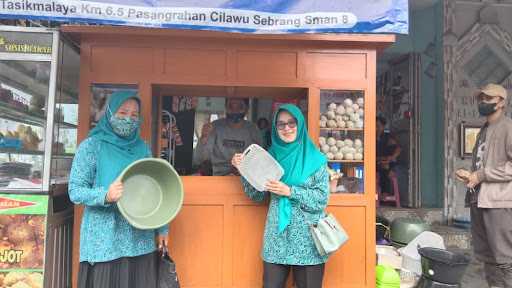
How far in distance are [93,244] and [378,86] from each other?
6.24 m

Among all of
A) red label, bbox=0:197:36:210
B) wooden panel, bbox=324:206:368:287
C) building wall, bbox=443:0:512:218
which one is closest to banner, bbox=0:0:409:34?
red label, bbox=0:197:36:210

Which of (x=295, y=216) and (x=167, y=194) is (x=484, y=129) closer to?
(x=295, y=216)

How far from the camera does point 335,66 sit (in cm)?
320

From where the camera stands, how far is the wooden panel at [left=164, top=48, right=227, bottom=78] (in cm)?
312

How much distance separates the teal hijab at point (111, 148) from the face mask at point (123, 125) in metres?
0.03

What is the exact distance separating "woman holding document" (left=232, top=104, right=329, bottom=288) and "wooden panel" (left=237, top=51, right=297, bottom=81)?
62 centimetres

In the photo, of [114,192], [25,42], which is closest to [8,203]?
[114,192]

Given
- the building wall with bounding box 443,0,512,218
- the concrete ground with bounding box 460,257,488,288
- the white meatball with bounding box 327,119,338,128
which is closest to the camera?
the white meatball with bounding box 327,119,338,128

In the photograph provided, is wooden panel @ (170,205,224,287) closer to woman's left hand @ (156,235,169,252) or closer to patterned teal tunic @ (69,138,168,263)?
woman's left hand @ (156,235,169,252)

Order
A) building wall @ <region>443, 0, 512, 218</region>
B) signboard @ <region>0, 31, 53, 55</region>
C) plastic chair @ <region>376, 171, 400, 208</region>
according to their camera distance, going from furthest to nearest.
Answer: plastic chair @ <region>376, 171, 400, 208</region>
building wall @ <region>443, 0, 512, 218</region>
signboard @ <region>0, 31, 53, 55</region>

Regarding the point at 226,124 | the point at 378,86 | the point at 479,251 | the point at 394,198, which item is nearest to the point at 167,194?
the point at 226,124

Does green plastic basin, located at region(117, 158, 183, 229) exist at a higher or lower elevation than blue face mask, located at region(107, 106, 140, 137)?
lower

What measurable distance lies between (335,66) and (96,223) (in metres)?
2.09

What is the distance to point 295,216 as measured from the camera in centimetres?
263
